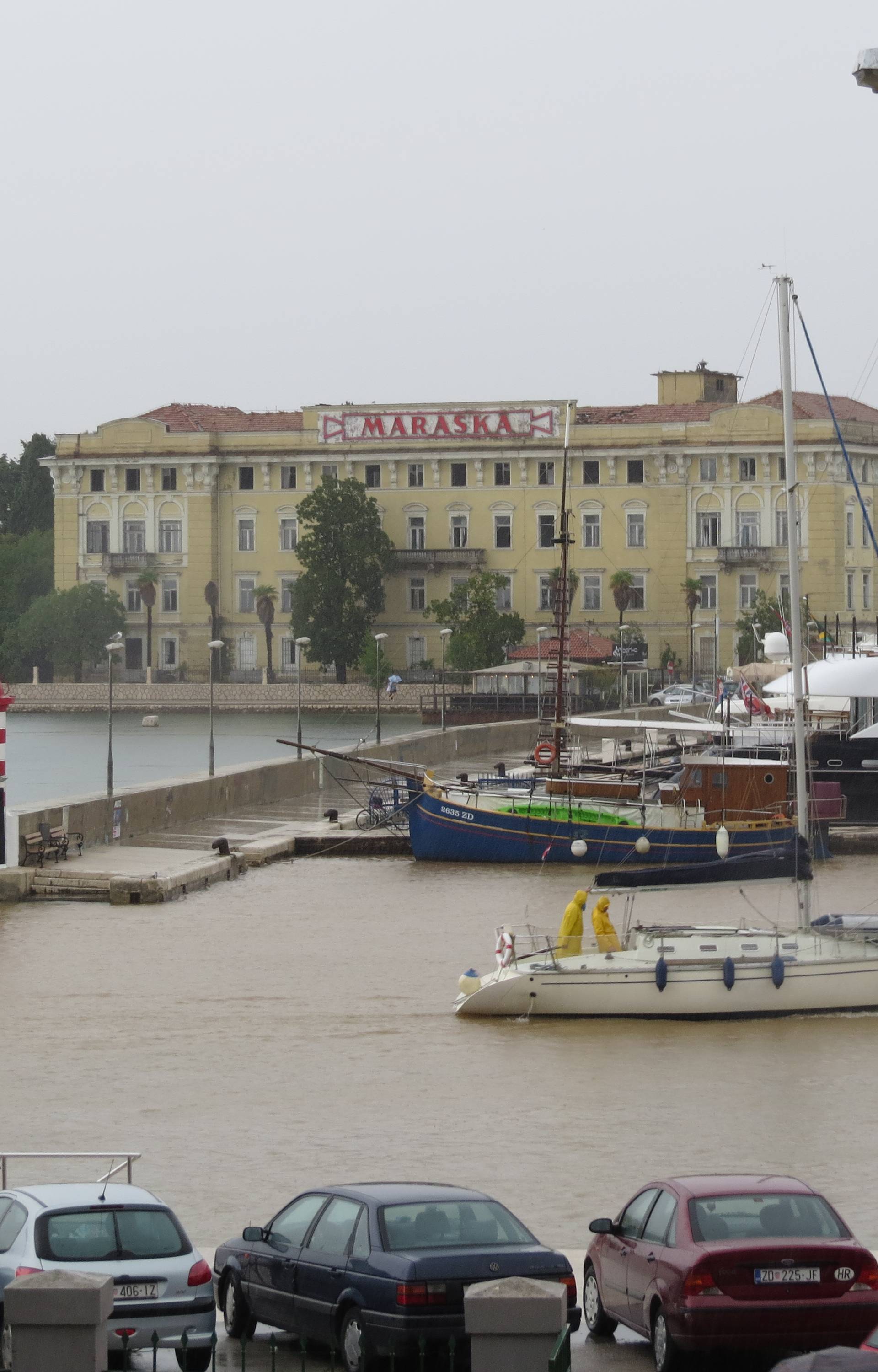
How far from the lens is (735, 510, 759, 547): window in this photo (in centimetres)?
11038

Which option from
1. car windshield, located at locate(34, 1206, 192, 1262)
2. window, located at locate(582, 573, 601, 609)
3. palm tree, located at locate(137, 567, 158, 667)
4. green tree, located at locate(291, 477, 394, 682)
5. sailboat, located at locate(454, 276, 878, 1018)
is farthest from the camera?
palm tree, located at locate(137, 567, 158, 667)

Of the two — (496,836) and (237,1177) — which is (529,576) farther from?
(237,1177)

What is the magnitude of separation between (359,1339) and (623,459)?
333 ft

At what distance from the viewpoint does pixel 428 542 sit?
4500 inches

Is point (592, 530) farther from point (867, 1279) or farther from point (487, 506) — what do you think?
point (867, 1279)

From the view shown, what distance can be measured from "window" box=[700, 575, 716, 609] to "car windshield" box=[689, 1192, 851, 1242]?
100828 mm

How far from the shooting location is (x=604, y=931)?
2591 cm

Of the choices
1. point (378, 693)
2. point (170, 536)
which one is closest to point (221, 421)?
point (170, 536)

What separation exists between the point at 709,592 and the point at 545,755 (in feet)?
193

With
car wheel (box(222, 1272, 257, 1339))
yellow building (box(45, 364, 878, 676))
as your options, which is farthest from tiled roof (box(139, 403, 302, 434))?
car wheel (box(222, 1272, 257, 1339))

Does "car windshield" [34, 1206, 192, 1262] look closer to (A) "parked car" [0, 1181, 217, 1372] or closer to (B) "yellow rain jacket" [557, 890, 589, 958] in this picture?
(A) "parked car" [0, 1181, 217, 1372]

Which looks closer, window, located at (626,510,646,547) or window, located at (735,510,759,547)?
window, located at (735,510,759,547)

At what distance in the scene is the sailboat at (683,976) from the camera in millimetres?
25172

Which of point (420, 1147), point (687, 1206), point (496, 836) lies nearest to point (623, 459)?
point (496, 836)
